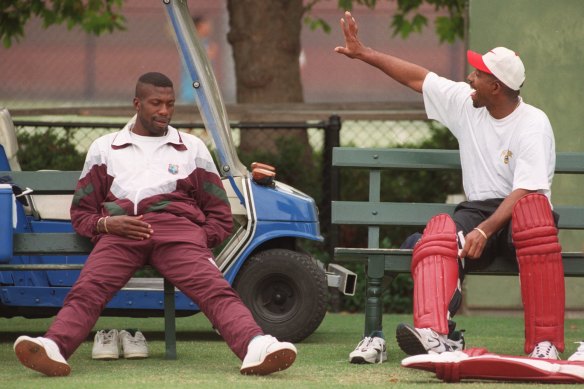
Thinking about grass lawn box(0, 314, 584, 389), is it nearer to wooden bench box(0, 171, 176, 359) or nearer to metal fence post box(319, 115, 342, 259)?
wooden bench box(0, 171, 176, 359)

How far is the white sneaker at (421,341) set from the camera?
6230 mm

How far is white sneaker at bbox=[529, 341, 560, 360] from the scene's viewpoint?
6297mm

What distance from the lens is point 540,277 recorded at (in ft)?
21.0

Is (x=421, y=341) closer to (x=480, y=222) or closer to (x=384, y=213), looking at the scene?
(x=480, y=222)

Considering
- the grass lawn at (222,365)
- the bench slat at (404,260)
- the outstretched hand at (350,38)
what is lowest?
the grass lawn at (222,365)

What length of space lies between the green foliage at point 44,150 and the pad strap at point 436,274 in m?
4.80

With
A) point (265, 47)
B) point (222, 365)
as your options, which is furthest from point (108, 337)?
point (265, 47)

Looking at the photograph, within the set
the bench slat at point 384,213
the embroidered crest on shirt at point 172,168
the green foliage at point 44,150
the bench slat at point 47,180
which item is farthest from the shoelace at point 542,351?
the green foliage at point 44,150

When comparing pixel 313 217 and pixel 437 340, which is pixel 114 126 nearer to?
pixel 313 217

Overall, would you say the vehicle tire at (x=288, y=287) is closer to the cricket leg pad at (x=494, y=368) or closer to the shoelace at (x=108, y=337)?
the shoelace at (x=108, y=337)

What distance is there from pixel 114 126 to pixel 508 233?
448 cm

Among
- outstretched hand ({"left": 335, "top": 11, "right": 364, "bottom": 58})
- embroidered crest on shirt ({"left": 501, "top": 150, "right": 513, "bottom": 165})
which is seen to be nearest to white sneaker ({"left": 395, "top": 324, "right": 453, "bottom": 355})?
embroidered crest on shirt ({"left": 501, "top": 150, "right": 513, "bottom": 165})

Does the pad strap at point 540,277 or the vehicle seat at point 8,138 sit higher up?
the vehicle seat at point 8,138

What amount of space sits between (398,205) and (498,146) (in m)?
0.74
